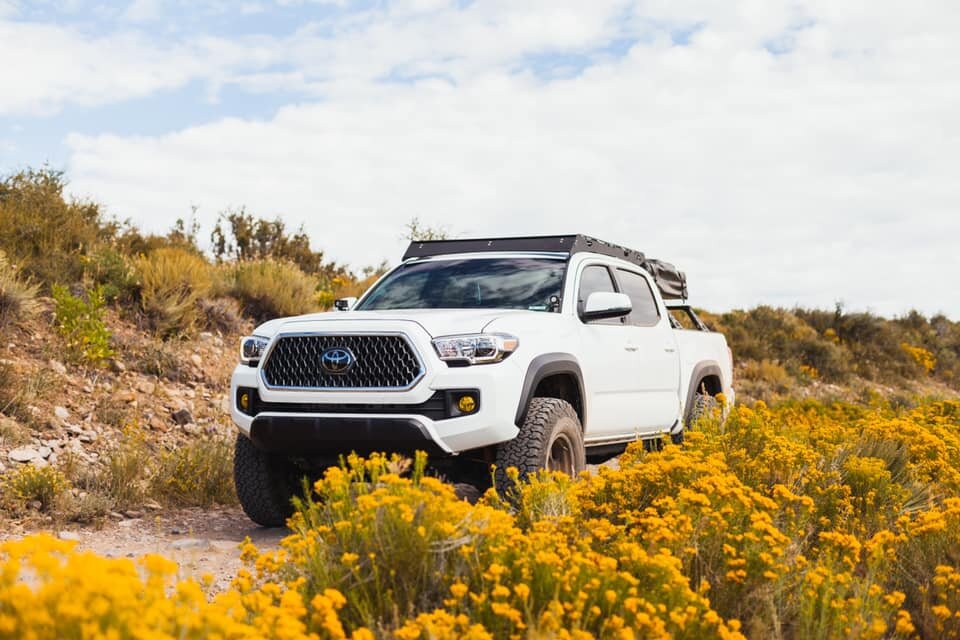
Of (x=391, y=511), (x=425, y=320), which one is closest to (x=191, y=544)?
(x=425, y=320)

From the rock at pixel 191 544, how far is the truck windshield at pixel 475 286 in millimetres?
1914

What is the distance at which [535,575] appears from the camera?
3322 mm

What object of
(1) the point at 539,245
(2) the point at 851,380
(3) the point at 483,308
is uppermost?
(1) the point at 539,245

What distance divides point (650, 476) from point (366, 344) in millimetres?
1696

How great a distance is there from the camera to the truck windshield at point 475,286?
620 centimetres

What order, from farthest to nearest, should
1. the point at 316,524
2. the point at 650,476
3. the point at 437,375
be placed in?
the point at 437,375, the point at 650,476, the point at 316,524

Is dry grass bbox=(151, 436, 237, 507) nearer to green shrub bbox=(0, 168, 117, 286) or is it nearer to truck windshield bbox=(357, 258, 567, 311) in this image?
truck windshield bbox=(357, 258, 567, 311)

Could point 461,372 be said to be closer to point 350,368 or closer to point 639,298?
point 350,368

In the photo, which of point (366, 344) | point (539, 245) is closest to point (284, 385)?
point (366, 344)

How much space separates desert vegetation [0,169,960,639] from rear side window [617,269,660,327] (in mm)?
1091

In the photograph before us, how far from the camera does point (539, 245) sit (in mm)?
6832

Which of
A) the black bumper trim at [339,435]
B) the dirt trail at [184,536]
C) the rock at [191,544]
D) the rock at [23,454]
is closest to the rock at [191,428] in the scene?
the rock at [23,454]

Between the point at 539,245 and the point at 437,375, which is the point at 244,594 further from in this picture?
the point at 539,245

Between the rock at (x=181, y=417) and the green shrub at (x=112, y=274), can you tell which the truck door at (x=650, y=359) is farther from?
the green shrub at (x=112, y=274)
